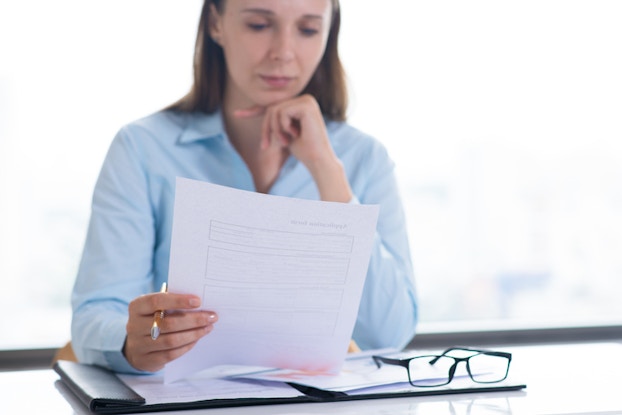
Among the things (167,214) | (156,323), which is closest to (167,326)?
(156,323)

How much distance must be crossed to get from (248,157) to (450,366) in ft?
2.39

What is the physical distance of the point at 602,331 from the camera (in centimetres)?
277

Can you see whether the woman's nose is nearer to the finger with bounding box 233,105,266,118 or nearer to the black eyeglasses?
the finger with bounding box 233,105,266,118

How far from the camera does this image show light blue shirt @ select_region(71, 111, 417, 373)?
57.3 inches

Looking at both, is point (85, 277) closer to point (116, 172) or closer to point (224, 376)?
point (116, 172)

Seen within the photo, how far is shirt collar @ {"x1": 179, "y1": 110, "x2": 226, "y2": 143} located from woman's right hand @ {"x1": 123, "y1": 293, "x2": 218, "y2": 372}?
0.61m

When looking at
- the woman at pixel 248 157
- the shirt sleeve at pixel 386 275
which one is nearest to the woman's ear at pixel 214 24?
the woman at pixel 248 157

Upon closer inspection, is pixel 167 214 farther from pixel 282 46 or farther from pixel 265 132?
pixel 282 46

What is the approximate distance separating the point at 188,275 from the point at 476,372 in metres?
0.45

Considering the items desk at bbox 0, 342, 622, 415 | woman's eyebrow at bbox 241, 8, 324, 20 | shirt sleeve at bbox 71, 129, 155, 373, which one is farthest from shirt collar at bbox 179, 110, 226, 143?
desk at bbox 0, 342, 622, 415

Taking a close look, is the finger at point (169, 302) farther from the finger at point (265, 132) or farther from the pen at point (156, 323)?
the finger at point (265, 132)

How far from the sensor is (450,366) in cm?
124

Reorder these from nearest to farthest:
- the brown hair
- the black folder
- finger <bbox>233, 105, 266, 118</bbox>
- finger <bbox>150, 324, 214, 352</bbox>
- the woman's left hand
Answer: the black folder, finger <bbox>150, 324, 214, 352</bbox>, the woman's left hand, finger <bbox>233, 105, 266, 118</bbox>, the brown hair

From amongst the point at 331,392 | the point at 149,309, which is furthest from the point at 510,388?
the point at 149,309
